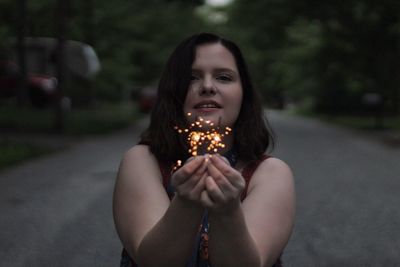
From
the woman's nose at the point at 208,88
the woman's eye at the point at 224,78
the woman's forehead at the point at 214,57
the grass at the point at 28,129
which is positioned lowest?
the grass at the point at 28,129

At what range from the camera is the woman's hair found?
7.66ft

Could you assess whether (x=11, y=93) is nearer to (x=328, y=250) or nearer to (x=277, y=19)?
(x=277, y=19)

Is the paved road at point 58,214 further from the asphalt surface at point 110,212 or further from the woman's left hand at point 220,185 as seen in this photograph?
the woman's left hand at point 220,185

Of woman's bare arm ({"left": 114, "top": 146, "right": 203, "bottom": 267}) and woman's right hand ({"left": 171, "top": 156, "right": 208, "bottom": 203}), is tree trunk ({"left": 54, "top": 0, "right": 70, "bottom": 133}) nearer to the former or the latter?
woman's bare arm ({"left": 114, "top": 146, "right": 203, "bottom": 267})

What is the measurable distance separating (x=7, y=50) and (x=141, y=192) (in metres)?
19.3

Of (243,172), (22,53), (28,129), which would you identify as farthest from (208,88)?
(22,53)

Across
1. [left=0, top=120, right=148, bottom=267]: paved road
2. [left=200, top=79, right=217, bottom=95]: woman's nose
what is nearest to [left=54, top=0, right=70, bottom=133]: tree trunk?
[left=0, top=120, right=148, bottom=267]: paved road

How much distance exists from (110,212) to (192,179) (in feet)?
17.9

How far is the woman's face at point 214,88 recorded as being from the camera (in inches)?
89.2

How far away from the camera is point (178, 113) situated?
7.70ft

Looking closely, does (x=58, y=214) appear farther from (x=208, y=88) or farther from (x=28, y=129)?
(x=28, y=129)

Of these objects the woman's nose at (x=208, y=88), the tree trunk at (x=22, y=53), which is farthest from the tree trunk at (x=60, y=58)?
the woman's nose at (x=208, y=88)

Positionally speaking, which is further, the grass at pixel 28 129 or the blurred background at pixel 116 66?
the blurred background at pixel 116 66

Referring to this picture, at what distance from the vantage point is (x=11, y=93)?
28.2 meters
